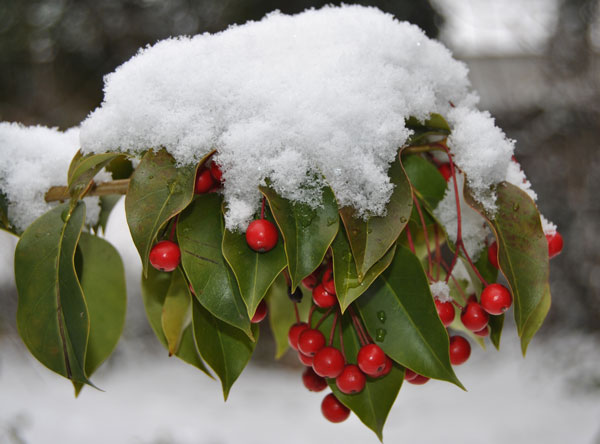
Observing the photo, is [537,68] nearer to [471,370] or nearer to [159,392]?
[471,370]

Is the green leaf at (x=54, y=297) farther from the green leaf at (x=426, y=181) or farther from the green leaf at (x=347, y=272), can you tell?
the green leaf at (x=426, y=181)

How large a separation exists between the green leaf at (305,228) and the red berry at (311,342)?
168mm

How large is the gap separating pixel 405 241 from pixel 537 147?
298 centimetres

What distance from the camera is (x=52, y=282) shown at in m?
0.61

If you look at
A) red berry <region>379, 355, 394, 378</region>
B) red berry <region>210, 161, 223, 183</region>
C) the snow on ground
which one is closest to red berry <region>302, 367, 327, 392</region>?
red berry <region>379, 355, 394, 378</region>

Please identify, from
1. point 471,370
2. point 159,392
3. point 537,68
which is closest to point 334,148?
point 159,392

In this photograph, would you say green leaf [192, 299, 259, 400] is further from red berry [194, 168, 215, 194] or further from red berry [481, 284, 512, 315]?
red berry [481, 284, 512, 315]

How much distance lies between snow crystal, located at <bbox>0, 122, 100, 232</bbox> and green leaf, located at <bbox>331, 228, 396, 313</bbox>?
428mm

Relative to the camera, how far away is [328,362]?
0.62m

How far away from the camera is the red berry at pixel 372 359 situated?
585 mm

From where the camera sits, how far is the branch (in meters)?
0.67

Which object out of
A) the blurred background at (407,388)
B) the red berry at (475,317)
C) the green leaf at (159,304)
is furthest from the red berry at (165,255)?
the blurred background at (407,388)

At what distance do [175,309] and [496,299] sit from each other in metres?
0.40

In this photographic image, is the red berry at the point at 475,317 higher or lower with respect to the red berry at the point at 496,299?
lower
